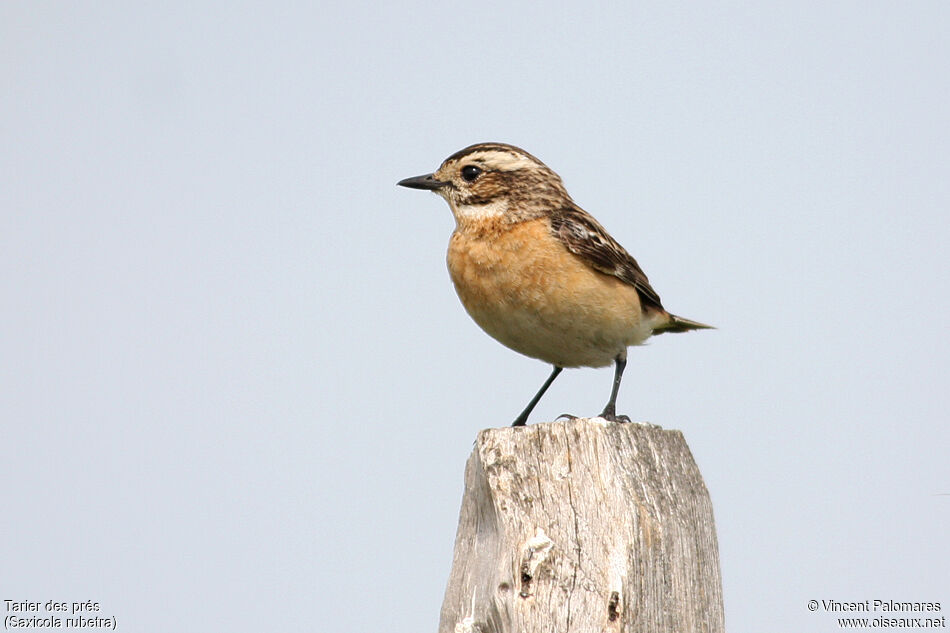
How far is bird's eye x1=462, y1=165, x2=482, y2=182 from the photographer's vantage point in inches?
311

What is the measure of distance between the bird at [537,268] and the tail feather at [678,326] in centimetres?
19

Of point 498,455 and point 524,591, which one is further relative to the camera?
point 498,455

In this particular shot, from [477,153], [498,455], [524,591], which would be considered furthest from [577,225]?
[524,591]

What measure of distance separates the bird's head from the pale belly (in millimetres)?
304

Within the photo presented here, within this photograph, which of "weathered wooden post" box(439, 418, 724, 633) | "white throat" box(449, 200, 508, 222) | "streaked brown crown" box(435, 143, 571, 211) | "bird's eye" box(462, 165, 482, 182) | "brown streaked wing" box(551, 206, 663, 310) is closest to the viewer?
"weathered wooden post" box(439, 418, 724, 633)

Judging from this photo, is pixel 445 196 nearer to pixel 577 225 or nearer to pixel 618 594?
pixel 577 225

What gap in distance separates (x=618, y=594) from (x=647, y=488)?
0.49 m

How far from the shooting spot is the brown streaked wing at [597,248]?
7355 millimetres

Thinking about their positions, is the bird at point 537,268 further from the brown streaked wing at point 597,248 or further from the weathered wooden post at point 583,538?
the weathered wooden post at point 583,538

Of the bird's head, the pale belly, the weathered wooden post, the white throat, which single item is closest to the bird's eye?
the bird's head

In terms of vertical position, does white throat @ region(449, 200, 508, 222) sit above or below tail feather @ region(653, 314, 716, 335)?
above

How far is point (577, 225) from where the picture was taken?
757cm

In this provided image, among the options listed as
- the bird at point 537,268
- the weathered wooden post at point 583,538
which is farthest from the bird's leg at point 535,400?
the weathered wooden post at point 583,538

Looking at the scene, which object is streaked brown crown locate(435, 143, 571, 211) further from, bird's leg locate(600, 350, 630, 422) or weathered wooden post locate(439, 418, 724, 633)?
weathered wooden post locate(439, 418, 724, 633)
